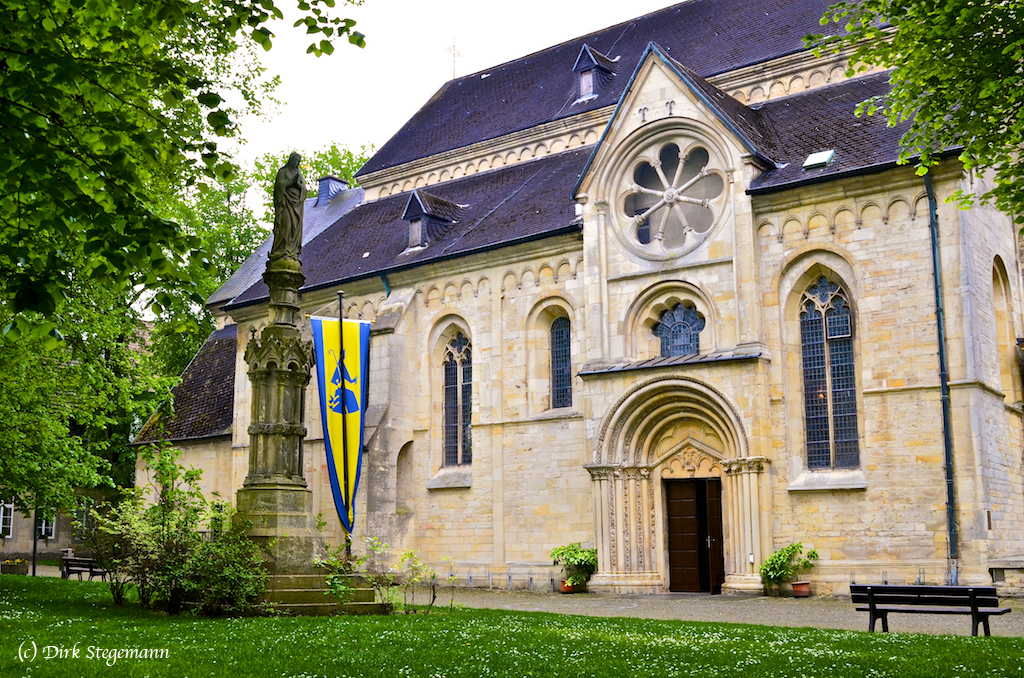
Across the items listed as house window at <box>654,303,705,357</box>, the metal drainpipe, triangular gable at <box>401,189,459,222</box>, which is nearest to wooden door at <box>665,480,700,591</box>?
house window at <box>654,303,705,357</box>

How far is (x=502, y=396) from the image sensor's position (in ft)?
85.8

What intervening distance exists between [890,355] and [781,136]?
6.21 meters

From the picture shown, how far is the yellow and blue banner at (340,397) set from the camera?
21.1 m

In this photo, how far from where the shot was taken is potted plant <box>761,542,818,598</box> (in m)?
20.3

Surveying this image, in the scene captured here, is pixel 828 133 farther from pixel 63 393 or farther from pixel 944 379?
pixel 63 393

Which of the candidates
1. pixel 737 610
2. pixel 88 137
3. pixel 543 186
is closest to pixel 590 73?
pixel 543 186

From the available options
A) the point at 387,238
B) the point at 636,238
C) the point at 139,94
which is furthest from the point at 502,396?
the point at 139,94

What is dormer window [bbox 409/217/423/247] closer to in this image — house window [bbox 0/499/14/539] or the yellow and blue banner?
the yellow and blue banner

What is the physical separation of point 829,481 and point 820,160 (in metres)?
6.60

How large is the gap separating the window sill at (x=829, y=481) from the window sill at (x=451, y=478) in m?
8.63

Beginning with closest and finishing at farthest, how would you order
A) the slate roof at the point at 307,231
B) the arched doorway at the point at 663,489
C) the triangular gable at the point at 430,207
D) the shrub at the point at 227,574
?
the shrub at the point at 227,574
the arched doorway at the point at 663,489
the triangular gable at the point at 430,207
the slate roof at the point at 307,231

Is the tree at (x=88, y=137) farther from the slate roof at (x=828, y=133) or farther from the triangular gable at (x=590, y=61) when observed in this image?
the triangular gable at (x=590, y=61)

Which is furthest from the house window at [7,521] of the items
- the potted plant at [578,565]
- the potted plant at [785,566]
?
the potted plant at [785,566]

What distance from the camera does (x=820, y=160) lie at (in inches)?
861
